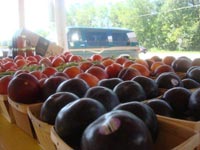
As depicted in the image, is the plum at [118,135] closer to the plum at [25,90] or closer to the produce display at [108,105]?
the produce display at [108,105]

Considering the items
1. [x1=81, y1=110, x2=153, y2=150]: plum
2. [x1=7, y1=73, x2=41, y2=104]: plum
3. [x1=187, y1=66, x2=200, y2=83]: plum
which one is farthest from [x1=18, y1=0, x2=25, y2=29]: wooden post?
[x1=81, y1=110, x2=153, y2=150]: plum

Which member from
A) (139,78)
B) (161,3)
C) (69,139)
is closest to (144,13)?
(161,3)

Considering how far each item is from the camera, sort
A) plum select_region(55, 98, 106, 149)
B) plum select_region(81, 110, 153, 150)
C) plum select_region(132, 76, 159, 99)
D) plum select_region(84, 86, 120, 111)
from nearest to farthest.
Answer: plum select_region(81, 110, 153, 150) < plum select_region(55, 98, 106, 149) < plum select_region(84, 86, 120, 111) < plum select_region(132, 76, 159, 99)

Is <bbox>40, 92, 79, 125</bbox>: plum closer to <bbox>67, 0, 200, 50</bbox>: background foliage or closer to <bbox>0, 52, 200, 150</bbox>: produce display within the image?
<bbox>0, 52, 200, 150</bbox>: produce display

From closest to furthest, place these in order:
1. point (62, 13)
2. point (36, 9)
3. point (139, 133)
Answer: point (139, 133) < point (62, 13) < point (36, 9)

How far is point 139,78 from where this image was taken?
859mm

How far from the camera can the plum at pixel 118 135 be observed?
36cm

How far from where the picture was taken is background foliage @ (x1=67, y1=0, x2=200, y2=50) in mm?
4309

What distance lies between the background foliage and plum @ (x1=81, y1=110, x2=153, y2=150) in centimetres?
403

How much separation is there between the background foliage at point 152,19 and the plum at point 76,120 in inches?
156

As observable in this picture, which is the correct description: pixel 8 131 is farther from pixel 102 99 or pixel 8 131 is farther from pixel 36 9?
pixel 36 9

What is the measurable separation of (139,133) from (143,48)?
5.42 metres

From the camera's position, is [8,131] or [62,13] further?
[62,13]

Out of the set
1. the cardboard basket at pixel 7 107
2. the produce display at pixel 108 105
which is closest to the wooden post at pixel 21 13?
the produce display at pixel 108 105
